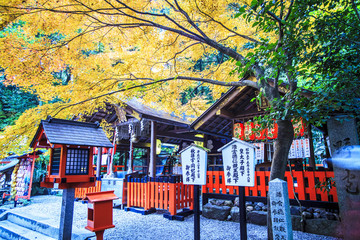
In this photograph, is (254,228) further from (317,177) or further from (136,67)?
(136,67)

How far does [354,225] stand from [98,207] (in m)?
6.36

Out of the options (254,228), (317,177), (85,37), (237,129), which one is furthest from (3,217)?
(317,177)

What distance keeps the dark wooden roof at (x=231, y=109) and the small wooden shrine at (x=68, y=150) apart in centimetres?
535

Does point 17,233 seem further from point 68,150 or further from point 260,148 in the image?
point 260,148

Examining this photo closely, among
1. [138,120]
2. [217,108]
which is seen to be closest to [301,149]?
[217,108]

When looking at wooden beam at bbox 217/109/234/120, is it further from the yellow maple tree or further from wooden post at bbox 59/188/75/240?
wooden post at bbox 59/188/75/240

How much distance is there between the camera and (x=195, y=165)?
199 inches

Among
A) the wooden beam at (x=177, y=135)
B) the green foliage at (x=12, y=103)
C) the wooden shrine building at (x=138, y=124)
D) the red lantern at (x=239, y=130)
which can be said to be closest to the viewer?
the red lantern at (x=239, y=130)

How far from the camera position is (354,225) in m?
5.32

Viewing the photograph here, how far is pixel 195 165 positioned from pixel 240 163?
1.19 meters

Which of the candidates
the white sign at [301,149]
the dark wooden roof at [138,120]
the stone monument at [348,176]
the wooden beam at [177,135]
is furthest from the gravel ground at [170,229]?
the wooden beam at [177,135]

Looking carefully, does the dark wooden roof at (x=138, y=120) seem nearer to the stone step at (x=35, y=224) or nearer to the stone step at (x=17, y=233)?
the stone step at (x=35, y=224)

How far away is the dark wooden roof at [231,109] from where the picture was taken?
9.12 m

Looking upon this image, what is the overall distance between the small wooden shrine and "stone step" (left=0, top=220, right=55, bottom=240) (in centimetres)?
252
